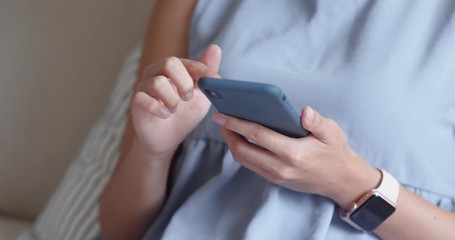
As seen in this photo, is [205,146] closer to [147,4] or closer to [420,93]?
[420,93]

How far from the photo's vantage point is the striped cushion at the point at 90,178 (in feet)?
3.71

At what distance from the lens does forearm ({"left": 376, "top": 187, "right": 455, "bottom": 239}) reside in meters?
0.77

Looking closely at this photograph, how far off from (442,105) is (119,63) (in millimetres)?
683

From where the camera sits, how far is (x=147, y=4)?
4.16 ft

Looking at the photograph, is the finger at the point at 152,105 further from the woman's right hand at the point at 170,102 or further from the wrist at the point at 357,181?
the wrist at the point at 357,181

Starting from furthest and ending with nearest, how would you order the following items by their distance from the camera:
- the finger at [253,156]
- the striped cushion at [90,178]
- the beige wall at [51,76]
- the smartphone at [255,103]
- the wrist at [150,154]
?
the beige wall at [51,76], the striped cushion at [90,178], the wrist at [150,154], the finger at [253,156], the smartphone at [255,103]

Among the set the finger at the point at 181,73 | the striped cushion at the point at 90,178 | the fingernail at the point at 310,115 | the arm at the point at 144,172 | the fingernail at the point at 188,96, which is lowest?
the striped cushion at the point at 90,178

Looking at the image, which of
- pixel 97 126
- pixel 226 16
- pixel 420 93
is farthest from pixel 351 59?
pixel 97 126

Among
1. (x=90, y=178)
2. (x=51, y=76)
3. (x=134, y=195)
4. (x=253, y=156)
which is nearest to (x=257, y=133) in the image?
(x=253, y=156)

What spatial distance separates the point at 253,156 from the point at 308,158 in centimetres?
6

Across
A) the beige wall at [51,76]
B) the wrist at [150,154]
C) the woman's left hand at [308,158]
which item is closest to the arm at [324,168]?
→ the woman's left hand at [308,158]

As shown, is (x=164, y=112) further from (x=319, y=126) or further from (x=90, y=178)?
(x=90, y=178)

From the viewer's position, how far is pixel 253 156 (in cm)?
73

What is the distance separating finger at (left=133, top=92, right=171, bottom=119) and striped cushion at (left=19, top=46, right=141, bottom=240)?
39 centimetres
